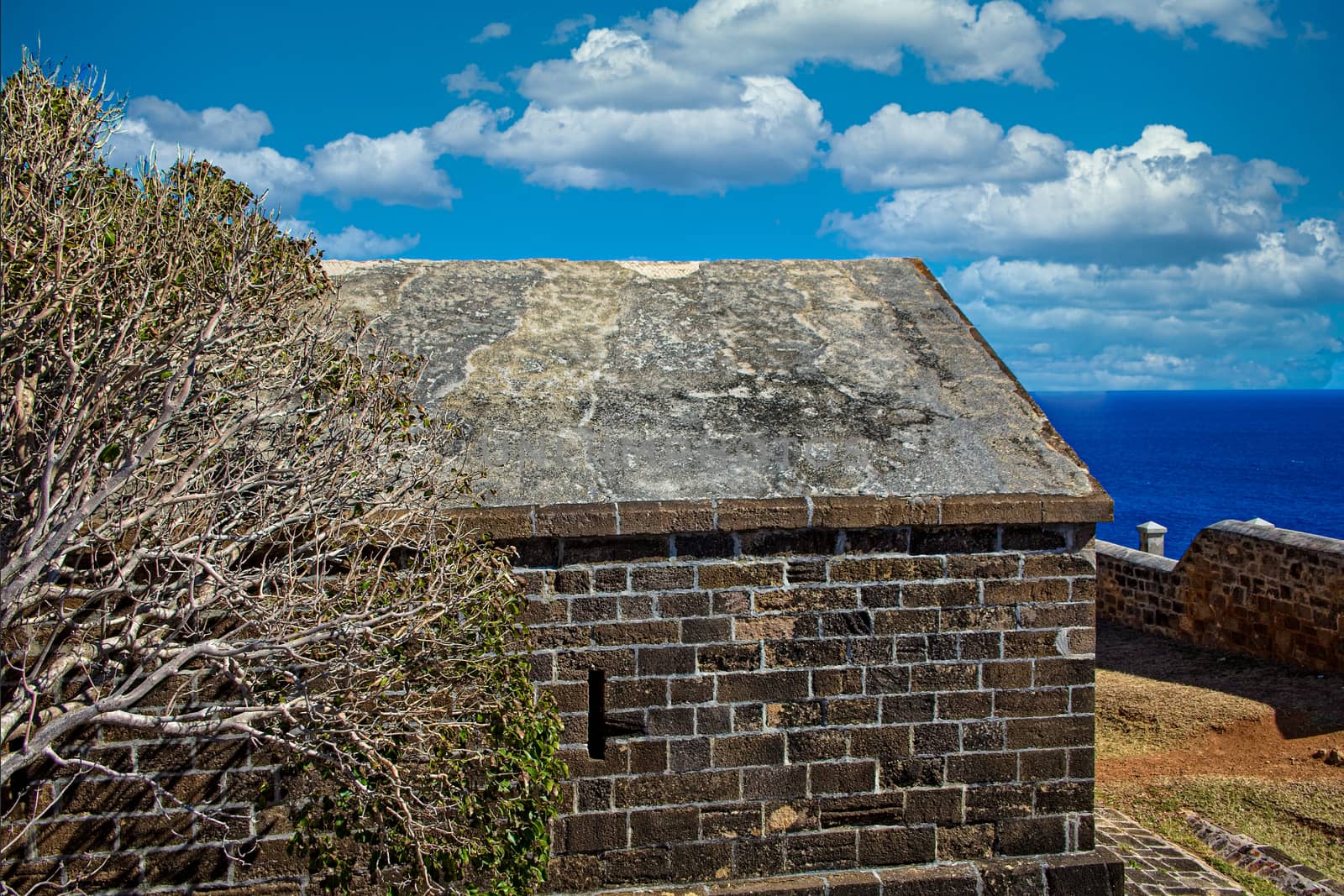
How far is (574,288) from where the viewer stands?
32.1 feet

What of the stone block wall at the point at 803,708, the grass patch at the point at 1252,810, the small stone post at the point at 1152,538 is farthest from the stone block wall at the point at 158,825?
the small stone post at the point at 1152,538

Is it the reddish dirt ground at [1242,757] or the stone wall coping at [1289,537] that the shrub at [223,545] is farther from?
the stone wall coping at [1289,537]

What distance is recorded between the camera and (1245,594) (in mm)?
15812

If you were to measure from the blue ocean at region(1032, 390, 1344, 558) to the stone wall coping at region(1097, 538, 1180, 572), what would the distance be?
57.1 feet

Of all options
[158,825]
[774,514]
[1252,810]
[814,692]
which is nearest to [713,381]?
[774,514]

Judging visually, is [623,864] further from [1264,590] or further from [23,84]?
[1264,590]

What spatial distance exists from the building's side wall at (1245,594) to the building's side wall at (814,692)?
8.92m

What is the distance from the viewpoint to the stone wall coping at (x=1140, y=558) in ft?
57.0

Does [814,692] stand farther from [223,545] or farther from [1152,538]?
[1152,538]

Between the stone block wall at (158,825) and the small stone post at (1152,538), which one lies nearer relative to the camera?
the stone block wall at (158,825)

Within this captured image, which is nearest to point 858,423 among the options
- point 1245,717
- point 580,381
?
point 580,381

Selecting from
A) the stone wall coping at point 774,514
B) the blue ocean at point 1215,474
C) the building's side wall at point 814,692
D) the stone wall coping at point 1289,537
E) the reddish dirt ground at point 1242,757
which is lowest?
the reddish dirt ground at point 1242,757

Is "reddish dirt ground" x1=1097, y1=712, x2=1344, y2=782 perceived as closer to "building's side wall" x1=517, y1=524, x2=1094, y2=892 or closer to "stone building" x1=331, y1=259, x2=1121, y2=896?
"stone building" x1=331, y1=259, x2=1121, y2=896

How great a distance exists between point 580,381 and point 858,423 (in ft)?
6.51
